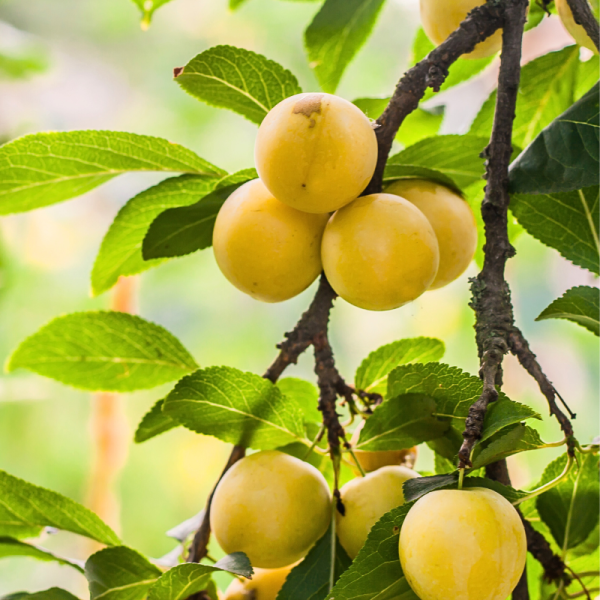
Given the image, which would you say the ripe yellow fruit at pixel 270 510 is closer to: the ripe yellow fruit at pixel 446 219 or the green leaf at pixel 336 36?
the ripe yellow fruit at pixel 446 219

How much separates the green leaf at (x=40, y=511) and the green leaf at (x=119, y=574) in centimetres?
5

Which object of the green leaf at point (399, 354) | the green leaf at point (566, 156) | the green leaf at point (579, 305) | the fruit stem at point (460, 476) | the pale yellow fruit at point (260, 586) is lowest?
the pale yellow fruit at point (260, 586)

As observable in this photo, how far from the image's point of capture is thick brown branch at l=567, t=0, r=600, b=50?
12.3 inches

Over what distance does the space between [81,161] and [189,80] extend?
3.4 inches

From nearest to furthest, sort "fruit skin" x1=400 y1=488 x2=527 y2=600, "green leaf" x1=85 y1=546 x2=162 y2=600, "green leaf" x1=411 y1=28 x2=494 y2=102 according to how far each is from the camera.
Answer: "fruit skin" x1=400 y1=488 x2=527 y2=600 → "green leaf" x1=85 y1=546 x2=162 y2=600 → "green leaf" x1=411 y1=28 x2=494 y2=102

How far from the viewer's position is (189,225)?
33cm

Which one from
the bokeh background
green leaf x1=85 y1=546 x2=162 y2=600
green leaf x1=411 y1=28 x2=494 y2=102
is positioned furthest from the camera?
the bokeh background

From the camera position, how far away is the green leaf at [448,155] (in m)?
0.33

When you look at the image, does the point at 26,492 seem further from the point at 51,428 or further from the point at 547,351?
the point at 547,351

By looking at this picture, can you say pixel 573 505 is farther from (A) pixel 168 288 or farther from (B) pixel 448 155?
(A) pixel 168 288

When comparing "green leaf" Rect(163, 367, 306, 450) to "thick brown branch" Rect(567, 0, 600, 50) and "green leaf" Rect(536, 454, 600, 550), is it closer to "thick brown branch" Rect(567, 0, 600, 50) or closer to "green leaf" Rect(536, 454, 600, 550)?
"green leaf" Rect(536, 454, 600, 550)

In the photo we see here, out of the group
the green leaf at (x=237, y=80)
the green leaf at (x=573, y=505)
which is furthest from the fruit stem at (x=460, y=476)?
the green leaf at (x=237, y=80)

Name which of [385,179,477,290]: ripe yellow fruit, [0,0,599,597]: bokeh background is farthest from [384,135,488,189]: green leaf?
[0,0,599,597]: bokeh background

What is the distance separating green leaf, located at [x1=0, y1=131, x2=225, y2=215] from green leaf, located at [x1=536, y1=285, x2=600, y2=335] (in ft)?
0.67
